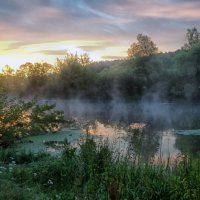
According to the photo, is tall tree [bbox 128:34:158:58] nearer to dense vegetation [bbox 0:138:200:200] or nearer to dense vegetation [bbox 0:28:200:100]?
dense vegetation [bbox 0:28:200:100]

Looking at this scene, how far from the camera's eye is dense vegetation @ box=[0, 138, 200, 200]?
8.27 meters

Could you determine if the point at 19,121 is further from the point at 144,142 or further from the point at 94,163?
the point at 94,163

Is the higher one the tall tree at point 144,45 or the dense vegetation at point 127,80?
the tall tree at point 144,45

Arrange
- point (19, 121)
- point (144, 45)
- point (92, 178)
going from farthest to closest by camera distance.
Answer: point (144, 45)
point (19, 121)
point (92, 178)

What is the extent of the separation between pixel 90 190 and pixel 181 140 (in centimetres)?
1249

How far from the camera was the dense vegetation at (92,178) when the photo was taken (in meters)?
8.27

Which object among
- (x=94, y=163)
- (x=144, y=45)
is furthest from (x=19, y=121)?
(x=144, y=45)

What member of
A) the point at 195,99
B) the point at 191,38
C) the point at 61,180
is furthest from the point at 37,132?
the point at 191,38

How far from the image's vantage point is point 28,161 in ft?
43.4

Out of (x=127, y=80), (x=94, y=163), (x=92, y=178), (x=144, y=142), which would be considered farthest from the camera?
(x=127, y=80)

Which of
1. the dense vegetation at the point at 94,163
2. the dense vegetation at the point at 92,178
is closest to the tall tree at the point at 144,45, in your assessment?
the dense vegetation at the point at 94,163

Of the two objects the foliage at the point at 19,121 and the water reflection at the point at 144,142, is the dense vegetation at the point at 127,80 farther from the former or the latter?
the foliage at the point at 19,121

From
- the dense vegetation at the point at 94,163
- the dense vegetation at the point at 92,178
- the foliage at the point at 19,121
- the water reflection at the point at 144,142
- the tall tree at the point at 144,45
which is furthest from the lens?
the tall tree at the point at 144,45

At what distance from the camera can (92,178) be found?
9.45m
